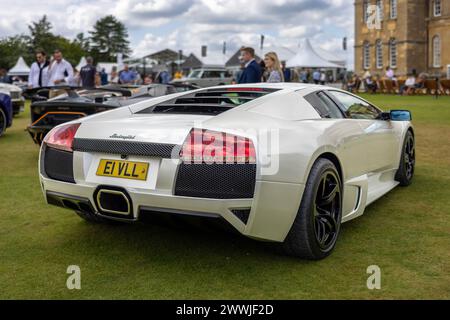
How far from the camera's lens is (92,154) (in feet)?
11.1

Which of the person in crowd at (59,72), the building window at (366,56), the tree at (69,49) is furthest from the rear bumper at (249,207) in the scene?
the tree at (69,49)

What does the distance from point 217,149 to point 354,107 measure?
210 centimetres

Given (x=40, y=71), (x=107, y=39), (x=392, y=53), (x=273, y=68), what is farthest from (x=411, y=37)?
(x=107, y=39)

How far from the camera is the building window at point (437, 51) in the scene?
158 feet

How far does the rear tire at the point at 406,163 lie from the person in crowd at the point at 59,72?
29.2 feet

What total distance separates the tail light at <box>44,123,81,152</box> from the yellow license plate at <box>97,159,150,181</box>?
13.4 inches

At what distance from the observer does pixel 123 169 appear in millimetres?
3230

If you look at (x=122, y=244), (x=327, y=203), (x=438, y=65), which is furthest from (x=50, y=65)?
(x=438, y=65)

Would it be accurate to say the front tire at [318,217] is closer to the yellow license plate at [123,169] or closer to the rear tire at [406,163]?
the yellow license plate at [123,169]

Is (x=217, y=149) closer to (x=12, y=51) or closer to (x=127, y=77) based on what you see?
(x=127, y=77)

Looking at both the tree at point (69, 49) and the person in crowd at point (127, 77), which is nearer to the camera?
the person in crowd at point (127, 77)

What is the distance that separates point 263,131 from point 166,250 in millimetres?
1199

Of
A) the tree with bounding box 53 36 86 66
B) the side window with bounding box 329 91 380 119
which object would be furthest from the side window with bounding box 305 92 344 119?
the tree with bounding box 53 36 86 66

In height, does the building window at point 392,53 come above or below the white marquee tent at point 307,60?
above
